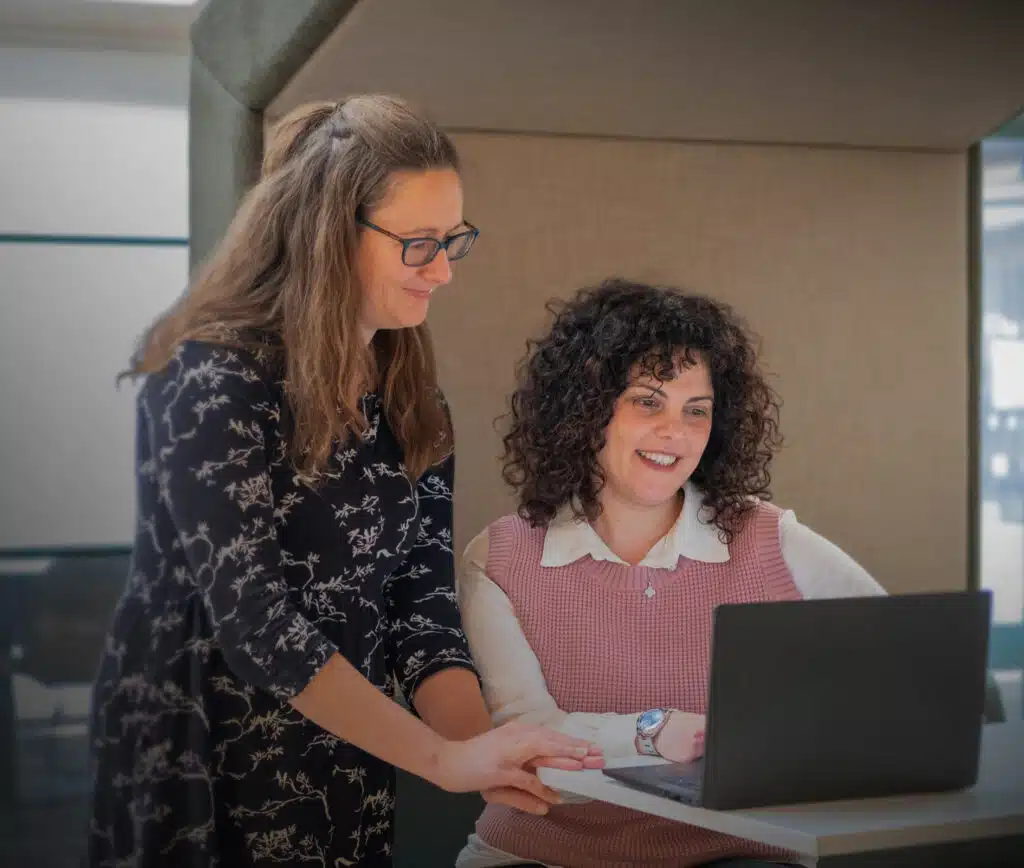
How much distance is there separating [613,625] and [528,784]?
0.46 m

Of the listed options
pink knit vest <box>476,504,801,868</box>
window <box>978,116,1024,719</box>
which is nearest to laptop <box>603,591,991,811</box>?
pink knit vest <box>476,504,801,868</box>

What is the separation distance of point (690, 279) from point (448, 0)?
0.91m

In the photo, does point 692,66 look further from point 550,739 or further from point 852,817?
point 852,817

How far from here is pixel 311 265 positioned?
1642 millimetres

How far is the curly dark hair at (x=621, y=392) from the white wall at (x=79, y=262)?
139 centimetres

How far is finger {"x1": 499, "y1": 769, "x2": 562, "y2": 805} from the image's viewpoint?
1.67 metres

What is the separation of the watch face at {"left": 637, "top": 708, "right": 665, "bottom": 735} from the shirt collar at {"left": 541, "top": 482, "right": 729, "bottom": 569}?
0.34m

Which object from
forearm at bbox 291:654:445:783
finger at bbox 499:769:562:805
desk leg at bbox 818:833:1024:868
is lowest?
desk leg at bbox 818:833:1024:868

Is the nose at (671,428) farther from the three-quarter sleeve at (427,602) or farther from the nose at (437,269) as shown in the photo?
the nose at (437,269)

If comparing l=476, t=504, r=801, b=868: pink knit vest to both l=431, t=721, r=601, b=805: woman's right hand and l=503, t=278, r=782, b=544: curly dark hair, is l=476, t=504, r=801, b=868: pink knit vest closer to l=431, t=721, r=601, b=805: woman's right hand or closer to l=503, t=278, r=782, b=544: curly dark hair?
l=503, t=278, r=782, b=544: curly dark hair

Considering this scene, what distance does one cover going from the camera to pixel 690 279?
299 centimetres

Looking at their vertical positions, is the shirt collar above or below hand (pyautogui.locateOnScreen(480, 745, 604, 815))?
above

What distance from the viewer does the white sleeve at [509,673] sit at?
1952 mm

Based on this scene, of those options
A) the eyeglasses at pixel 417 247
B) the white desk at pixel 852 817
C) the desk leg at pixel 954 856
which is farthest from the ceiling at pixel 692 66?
the desk leg at pixel 954 856
